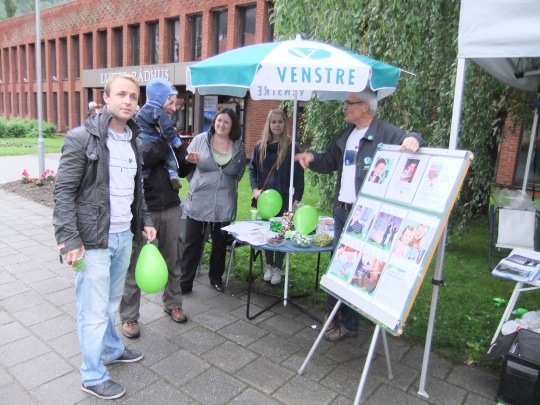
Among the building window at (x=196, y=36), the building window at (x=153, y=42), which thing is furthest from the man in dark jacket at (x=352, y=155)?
the building window at (x=153, y=42)

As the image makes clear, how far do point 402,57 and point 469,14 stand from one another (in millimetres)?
2087

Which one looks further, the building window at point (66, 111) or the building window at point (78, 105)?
the building window at point (66, 111)

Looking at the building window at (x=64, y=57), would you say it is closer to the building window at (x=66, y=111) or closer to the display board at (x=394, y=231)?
the building window at (x=66, y=111)

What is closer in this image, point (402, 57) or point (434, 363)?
point (434, 363)

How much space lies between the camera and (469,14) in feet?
7.61

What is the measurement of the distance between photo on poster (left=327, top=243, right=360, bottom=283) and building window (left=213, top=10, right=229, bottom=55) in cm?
1492

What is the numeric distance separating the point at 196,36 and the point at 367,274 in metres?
17.1

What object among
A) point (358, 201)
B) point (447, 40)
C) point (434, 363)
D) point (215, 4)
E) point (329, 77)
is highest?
point (215, 4)

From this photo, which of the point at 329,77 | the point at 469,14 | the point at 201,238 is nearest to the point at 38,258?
the point at 201,238

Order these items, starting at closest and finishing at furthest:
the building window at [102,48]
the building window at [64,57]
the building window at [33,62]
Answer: the building window at [102,48] < the building window at [64,57] < the building window at [33,62]

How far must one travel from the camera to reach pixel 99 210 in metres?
2.37

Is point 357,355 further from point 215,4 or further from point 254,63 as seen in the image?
point 215,4

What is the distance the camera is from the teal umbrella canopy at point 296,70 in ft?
9.08

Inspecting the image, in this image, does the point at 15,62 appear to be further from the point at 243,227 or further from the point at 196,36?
the point at 243,227
